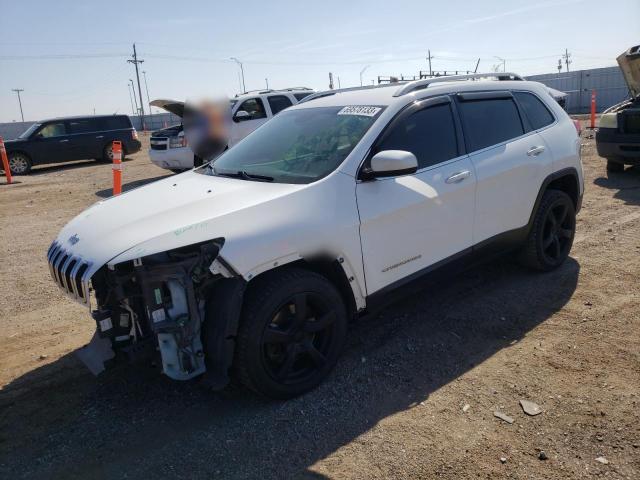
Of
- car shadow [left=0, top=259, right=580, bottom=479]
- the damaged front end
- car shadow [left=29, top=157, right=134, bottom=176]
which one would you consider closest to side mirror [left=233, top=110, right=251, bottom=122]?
car shadow [left=0, top=259, right=580, bottom=479]

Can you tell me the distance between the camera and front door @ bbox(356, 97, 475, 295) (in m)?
3.44

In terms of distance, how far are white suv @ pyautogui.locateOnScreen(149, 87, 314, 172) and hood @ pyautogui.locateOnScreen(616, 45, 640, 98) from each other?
268 inches

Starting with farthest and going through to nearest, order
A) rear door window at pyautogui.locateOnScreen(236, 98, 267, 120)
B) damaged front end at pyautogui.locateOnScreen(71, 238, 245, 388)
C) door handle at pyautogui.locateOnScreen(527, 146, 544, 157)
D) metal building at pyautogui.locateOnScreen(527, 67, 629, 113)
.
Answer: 1. metal building at pyautogui.locateOnScreen(527, 67, 629, 113)
2. rear door window at pyautogui.locateOnScreen(236, 98, 267, 120)
3. door handle at pyautogui.locateOnScreen(527, 146, 544, 157)
4. damaged front end at pyautogui.locateOnScreen(71, 238, 245, 388)

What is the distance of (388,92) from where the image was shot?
3.95 meters

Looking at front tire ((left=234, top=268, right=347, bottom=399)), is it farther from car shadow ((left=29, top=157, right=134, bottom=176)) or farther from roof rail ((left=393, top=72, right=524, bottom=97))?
car shadow ((left=29, top=157, right=134, bottom=176))

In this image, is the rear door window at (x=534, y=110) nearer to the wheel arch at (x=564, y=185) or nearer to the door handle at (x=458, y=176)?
the wheel arch at (x=564, y=185)

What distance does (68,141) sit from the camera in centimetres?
1778

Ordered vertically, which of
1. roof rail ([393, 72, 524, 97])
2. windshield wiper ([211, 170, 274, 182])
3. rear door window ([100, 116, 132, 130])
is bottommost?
windshield wiper ([211, 170, 274, 182])

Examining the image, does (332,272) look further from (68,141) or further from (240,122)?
(68,141)

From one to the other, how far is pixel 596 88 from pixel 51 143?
95.3ft

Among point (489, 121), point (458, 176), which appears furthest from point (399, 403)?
point (489, 121)

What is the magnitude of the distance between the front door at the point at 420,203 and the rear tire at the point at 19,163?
16.7m

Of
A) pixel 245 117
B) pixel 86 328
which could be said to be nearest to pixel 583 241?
pixel 86 328

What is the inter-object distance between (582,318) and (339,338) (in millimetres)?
2060
